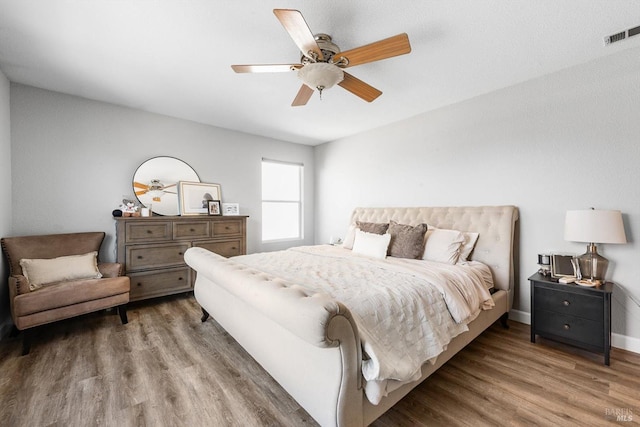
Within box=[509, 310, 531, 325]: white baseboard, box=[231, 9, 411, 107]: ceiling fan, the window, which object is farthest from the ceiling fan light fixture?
box=[509, 310, 531, 325]: white baseboard

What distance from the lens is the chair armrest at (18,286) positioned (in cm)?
226

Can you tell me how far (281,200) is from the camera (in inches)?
204

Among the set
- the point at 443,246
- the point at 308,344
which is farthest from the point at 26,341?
the point at 443,246

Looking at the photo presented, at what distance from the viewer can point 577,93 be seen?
2.46 meters

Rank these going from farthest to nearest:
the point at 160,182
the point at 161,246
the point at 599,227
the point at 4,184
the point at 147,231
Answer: the point at 160,182 → the point at 161,246 → the point at 147,231 → the point at 4,184 → the point at 599,227

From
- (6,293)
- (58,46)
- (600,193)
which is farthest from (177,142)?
(600,193)

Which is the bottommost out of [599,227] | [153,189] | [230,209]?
[599,227]

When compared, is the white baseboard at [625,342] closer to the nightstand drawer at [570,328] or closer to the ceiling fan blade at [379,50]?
the nightstand drawer at [570,328]

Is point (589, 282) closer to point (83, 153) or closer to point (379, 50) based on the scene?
point (379, 50)

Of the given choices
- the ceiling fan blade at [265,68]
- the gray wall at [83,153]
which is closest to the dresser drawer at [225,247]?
the gray wall at [83,153]

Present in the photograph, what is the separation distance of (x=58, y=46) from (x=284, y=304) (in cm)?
290

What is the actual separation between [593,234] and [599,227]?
0.07 meters

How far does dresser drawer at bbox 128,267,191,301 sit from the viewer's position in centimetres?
315

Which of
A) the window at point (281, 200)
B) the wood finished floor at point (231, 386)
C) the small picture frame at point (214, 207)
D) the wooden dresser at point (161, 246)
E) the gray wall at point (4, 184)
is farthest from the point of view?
the window at point (281, 200)
